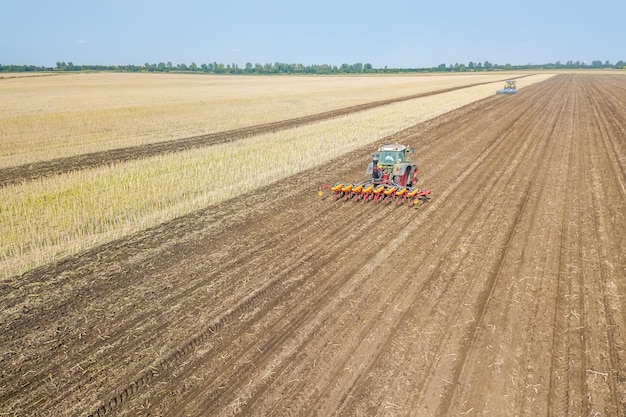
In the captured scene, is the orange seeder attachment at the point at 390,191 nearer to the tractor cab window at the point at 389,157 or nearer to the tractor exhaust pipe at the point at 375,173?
the tractor exhaust pipe at the point at 375,173

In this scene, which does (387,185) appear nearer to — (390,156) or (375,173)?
(375,173)

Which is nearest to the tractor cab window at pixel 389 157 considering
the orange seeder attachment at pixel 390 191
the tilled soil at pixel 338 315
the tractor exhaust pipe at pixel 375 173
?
the tractor exhaust pipe at pixel 375 173

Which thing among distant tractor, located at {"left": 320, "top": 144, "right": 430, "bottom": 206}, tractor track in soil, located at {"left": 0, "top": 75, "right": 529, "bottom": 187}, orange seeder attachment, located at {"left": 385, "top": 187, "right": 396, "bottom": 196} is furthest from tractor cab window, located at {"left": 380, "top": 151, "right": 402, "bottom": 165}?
tractor track in soil, located at {"left": 0, "top": 75, "right": 529, "bottom": 187}

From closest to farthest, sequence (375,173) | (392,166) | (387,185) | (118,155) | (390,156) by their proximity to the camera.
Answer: (387,185) → (375,173) → (392,166) → (390,156) → (118,155)

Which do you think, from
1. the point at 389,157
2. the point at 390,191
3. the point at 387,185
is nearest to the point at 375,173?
the point at 387,185

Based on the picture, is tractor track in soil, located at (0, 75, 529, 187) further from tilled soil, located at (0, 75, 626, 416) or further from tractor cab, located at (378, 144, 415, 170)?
tractor cab, located at (378, 144, 415, 170)

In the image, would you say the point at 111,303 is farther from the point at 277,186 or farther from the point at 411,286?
the point at 277,186
